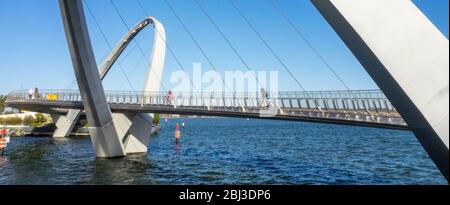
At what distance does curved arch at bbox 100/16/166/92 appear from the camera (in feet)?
108

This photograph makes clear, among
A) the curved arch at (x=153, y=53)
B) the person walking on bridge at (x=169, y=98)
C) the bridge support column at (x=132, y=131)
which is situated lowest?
the bridge support column at (x=132, y=131)

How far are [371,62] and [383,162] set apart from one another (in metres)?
19.3

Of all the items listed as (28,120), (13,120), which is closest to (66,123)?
(28,120)

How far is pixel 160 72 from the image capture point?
116 feet

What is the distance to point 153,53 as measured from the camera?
3584 cm

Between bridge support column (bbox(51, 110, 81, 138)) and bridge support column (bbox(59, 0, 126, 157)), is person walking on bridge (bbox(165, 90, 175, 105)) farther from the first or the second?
bridge support column (bbox(51, 110, 81, 138))

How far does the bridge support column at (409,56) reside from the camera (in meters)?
5.93

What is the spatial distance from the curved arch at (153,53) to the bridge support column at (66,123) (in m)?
7.68

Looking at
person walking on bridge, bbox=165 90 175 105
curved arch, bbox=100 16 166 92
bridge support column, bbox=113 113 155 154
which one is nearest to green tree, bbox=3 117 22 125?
curved arch, bbox=100 16 166 92

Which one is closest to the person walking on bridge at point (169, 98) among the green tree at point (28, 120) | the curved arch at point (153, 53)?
the curved arch at point (153, 53)

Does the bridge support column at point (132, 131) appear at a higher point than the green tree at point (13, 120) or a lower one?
lower

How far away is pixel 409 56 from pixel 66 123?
52.4 metres

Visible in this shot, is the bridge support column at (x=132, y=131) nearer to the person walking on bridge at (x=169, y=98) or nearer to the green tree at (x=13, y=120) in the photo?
the person walking on bridge at (x=169, y=98)
